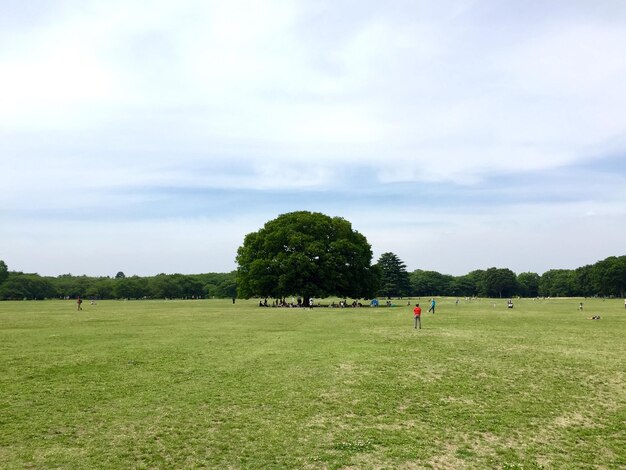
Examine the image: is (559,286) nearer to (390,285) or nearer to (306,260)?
(390,285)

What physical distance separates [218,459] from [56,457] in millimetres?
3320

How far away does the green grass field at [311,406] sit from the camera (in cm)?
959

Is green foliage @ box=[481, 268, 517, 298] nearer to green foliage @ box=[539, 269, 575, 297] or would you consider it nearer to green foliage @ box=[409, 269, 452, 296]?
green foliage @ box=[539, 269, 575, 297]

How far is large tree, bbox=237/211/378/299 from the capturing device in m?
70.1

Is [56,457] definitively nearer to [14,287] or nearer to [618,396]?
[618,396]

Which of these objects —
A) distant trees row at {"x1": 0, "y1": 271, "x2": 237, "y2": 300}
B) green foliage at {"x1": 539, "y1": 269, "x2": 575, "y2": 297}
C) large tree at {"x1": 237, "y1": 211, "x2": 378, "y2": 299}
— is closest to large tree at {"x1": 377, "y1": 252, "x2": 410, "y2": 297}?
large tree at {"x1": 237, "y1": 211, "x2": 378, "y2": 299}

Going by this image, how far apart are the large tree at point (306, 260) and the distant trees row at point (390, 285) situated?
3582 centimetres

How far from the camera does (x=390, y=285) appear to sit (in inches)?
4975

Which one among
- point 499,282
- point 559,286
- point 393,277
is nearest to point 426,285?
point 499,282

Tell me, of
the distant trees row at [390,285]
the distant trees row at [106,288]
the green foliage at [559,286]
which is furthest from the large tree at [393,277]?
the green foliage at [559,286]

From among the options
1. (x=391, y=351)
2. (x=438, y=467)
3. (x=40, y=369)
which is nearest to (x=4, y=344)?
(x=40, y=369)

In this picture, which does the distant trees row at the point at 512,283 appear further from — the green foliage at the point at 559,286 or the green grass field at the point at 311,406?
the green grass field at the point at 311,406

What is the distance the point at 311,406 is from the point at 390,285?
115942 mm

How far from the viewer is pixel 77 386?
14.8m
